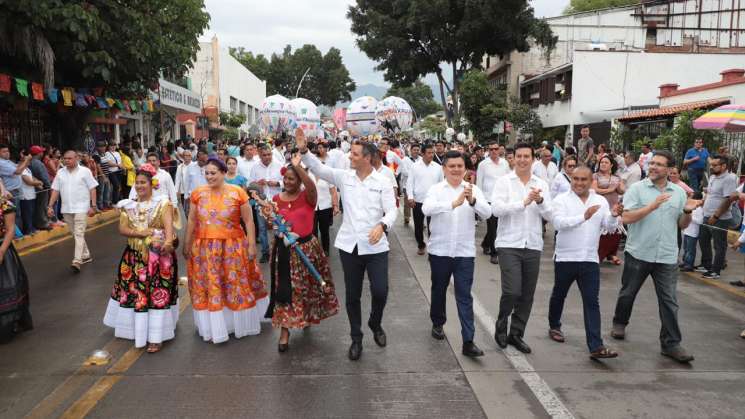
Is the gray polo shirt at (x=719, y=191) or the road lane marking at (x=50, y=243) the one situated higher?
the gray polo shirt at (x=719, y=191)

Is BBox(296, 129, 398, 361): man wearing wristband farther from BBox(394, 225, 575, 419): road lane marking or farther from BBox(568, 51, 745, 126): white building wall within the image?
BBox(568, 51, 745, 126): white building wall

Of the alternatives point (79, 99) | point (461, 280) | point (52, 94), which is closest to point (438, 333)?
point (461, 280)

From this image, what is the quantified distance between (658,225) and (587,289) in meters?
0.81

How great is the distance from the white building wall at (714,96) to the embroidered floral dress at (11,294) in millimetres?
17250

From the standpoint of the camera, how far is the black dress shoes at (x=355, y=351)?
4.90m

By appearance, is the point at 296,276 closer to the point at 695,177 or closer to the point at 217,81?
the point at 695,177

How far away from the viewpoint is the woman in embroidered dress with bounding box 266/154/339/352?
16.9 ft

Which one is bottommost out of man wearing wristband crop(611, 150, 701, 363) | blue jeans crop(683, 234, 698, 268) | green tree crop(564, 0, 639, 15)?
blue jeans crop(683, 234, 698, 268)

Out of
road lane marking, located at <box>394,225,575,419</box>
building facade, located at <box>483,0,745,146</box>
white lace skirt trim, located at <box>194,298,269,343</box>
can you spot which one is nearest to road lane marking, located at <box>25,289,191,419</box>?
white lace skirt trim, located at <box>194,298,269,343</box>

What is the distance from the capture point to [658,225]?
5059 mm

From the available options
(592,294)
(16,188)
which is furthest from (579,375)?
(16,188)

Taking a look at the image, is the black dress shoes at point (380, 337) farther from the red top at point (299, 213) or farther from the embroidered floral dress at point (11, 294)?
the embroidered floral dress at point (11, 294)

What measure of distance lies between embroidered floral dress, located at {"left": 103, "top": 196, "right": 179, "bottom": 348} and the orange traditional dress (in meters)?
0.24

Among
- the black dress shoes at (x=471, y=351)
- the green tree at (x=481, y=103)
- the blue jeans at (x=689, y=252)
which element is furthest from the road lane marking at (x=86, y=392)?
the green tree at (x=481, y=103)
